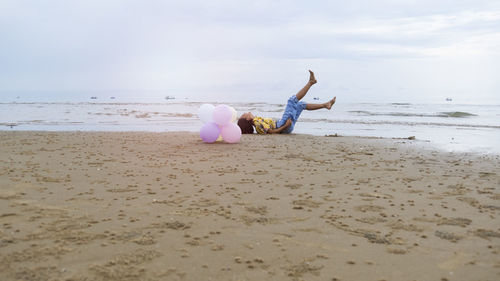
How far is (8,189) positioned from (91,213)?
1.84 meters

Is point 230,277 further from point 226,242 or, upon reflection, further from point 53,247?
point 53,247

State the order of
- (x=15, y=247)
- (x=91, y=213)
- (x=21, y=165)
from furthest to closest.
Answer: (x=21, y=165)
(x=91, y=213)
(x=15, y=247)

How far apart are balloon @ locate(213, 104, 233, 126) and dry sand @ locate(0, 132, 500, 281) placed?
2630 millimetres

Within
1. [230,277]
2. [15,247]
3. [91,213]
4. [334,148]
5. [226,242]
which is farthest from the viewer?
[334,148]

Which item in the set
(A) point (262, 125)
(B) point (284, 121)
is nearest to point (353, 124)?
(B) point (284, 121)

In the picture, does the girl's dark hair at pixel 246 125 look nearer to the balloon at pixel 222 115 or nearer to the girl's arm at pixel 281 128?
the girl's arm at pixel 281 128

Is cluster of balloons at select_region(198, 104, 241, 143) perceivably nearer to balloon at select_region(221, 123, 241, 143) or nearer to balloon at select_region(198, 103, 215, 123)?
balloon at select_region(221, 123, 241, 143)

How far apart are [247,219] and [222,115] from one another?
641 cm

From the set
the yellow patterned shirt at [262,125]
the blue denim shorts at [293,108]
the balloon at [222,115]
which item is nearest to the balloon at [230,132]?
the balloon at [222,115]

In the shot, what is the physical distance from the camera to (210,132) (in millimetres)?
10547

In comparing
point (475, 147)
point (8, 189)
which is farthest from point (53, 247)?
point (475, 147)

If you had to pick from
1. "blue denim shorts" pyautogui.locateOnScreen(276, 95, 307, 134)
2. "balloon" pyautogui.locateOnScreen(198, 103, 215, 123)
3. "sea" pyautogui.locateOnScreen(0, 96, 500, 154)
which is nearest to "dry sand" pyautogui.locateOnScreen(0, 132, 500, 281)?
"balloon" pyautogui.locateOnScreen(198, 103, 215, 123)

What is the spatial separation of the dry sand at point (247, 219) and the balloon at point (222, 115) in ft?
8.63

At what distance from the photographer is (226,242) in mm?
3600
